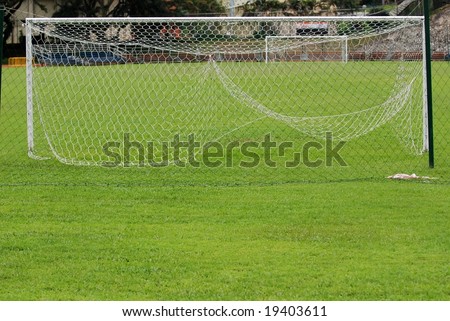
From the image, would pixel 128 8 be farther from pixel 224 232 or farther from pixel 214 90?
pixel 224 232

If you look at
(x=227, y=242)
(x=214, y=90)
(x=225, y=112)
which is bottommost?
(x=227, y=242)

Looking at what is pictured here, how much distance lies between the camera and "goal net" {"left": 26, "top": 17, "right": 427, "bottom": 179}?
535 inches

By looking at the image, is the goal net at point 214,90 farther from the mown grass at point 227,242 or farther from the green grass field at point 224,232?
the mown grass at point 227,242

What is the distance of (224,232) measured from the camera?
8492 mm

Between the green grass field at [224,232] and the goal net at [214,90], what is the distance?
4.49ft

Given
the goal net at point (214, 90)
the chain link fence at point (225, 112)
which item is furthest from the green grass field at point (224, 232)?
the goal net at point (214, 90)

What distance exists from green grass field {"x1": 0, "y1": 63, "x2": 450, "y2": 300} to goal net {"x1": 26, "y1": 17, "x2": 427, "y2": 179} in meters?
1.37

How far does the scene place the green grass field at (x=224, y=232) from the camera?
680 centimetres

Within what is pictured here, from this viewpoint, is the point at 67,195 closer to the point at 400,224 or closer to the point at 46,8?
the point at 400,224

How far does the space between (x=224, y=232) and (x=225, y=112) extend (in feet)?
31.5

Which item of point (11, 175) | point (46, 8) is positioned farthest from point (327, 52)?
point (46, 8)

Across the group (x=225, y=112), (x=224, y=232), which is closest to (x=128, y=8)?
(x=225, y=112)

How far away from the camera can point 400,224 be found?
28.7 ft

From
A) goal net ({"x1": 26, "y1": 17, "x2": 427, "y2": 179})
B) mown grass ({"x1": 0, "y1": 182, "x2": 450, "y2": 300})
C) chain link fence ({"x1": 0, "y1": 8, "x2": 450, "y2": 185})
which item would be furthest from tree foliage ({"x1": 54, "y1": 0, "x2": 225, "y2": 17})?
mown grass ({"x1": 0, "y1": 182, "x2": 450, "y2": 300})
